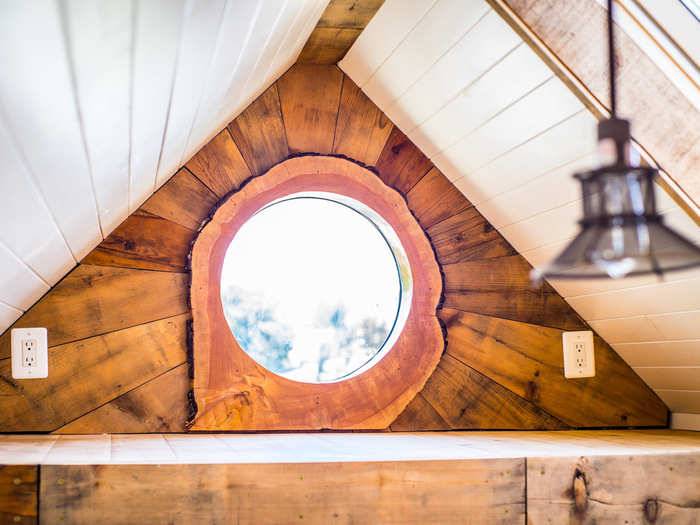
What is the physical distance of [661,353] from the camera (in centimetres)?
226

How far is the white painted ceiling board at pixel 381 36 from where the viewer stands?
6.09 ft

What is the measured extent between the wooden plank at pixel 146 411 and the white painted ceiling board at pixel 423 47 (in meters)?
1.11

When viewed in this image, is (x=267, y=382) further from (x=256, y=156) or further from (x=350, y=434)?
(x=256, y=156)

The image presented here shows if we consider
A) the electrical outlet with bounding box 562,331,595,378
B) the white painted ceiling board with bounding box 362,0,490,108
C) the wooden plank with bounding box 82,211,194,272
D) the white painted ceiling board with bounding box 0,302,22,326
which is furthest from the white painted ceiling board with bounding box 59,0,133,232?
the electrical outlet with bounding box 562,331,595,378

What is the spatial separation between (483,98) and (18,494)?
60.5 inches

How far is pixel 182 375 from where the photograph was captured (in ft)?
6.75

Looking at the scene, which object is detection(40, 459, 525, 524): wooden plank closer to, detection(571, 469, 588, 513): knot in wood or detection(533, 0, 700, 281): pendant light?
detection(571, 469, 588, 513): knot in wood

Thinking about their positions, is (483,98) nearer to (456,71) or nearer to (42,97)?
(456,71)

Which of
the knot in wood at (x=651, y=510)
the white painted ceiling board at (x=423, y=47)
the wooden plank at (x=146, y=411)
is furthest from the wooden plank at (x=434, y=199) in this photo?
the knot in wood at (x=651, y=510)

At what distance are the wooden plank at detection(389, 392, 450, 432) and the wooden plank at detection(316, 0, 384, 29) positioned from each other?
1.21 meters

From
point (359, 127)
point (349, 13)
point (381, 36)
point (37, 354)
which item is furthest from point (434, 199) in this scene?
point (37, 354)

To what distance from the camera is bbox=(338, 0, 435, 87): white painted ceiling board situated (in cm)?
186

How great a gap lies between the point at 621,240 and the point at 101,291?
154 cm

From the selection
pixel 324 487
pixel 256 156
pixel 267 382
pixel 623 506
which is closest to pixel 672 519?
pixel 623 506
